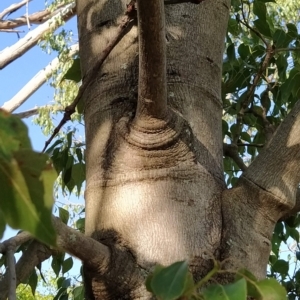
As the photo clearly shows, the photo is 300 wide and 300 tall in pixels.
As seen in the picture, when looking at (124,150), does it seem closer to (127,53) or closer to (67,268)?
(127,53)

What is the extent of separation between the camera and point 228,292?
0.45 meters

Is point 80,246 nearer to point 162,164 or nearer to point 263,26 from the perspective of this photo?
point 162,164

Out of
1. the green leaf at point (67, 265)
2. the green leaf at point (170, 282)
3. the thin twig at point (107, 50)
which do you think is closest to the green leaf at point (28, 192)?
the green leaf at point (170, 282)

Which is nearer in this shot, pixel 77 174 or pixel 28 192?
pixel 28 192

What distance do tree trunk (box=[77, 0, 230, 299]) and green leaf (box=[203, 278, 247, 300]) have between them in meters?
0.28

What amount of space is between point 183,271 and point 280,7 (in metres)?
4.39

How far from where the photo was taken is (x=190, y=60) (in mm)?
904

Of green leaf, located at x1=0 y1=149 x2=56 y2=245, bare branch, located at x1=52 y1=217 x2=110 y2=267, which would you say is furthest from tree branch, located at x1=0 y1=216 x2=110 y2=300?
green leaf, located at x1=0 y1=149 x2=56 y2=245

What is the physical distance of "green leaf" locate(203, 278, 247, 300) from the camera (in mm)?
447

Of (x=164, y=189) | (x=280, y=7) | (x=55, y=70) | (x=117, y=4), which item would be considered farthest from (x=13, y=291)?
(x=55, y=70)

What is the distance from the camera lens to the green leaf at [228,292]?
0.45 metres

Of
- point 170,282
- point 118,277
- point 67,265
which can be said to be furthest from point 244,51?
point 170,282

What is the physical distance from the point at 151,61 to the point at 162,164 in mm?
153

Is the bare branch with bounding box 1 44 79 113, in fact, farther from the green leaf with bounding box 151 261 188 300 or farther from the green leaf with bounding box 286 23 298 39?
the green leaf with bounding box 151 261 188 300
